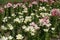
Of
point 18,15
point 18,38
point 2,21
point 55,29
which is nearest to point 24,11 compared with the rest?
point 18,15

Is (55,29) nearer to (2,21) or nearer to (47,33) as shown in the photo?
(47,33)

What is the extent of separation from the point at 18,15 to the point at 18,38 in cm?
145

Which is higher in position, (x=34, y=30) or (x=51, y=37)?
(x=34, y=30)

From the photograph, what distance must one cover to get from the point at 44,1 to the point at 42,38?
1610 millimetres

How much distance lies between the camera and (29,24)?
501 centimetres

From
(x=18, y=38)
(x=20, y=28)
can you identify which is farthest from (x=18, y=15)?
(x=18, y=38)

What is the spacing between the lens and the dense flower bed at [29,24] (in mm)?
4746

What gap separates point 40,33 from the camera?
4.95 metres

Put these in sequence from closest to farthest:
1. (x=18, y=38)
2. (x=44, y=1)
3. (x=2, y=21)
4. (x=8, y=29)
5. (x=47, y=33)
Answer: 1. (x=18, y=38)
2. (x=47, y=33)
3. (x=8, y=29)
4. (x=2, y=21)
5. (x=44, y=1)

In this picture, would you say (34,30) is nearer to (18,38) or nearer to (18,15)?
(18,38)

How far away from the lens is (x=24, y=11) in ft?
19.3

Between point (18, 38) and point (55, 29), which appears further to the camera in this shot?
point (55, 29)

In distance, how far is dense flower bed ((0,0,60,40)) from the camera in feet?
15.6

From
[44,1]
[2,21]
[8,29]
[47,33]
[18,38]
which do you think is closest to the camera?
[18,38]
